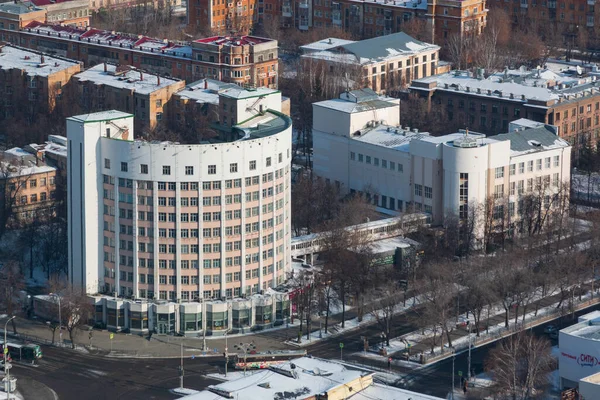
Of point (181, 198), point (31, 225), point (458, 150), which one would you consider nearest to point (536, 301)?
point (458, 150)

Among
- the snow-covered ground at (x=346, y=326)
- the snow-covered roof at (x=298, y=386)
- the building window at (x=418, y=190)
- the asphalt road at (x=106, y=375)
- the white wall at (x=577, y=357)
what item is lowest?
the asphalt road at (x=106, y=375)

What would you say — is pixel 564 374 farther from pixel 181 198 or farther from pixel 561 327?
pixel 181 198

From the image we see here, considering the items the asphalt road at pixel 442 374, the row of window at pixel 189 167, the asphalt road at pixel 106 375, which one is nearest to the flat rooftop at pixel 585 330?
the asphalt road at pixel 442 374

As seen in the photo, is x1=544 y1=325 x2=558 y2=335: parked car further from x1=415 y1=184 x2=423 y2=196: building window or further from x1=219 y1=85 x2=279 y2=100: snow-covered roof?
x1=219 y1=85 x2=279 y2=100: snow-covered roof

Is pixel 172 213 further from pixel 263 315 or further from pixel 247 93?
pixel 247 93

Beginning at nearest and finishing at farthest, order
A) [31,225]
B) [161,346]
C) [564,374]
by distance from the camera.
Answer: [564,374] < [161,346] < [31,225]

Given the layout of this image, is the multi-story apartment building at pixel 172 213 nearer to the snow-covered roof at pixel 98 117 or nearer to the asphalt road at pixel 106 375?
the snow-covered roof at pixel 98 117

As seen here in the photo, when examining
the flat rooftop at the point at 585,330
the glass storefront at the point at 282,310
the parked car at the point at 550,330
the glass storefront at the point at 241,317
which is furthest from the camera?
the glass storefront at the point at 282,310

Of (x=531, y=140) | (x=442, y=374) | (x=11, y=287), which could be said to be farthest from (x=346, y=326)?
(x=531, y=140)
